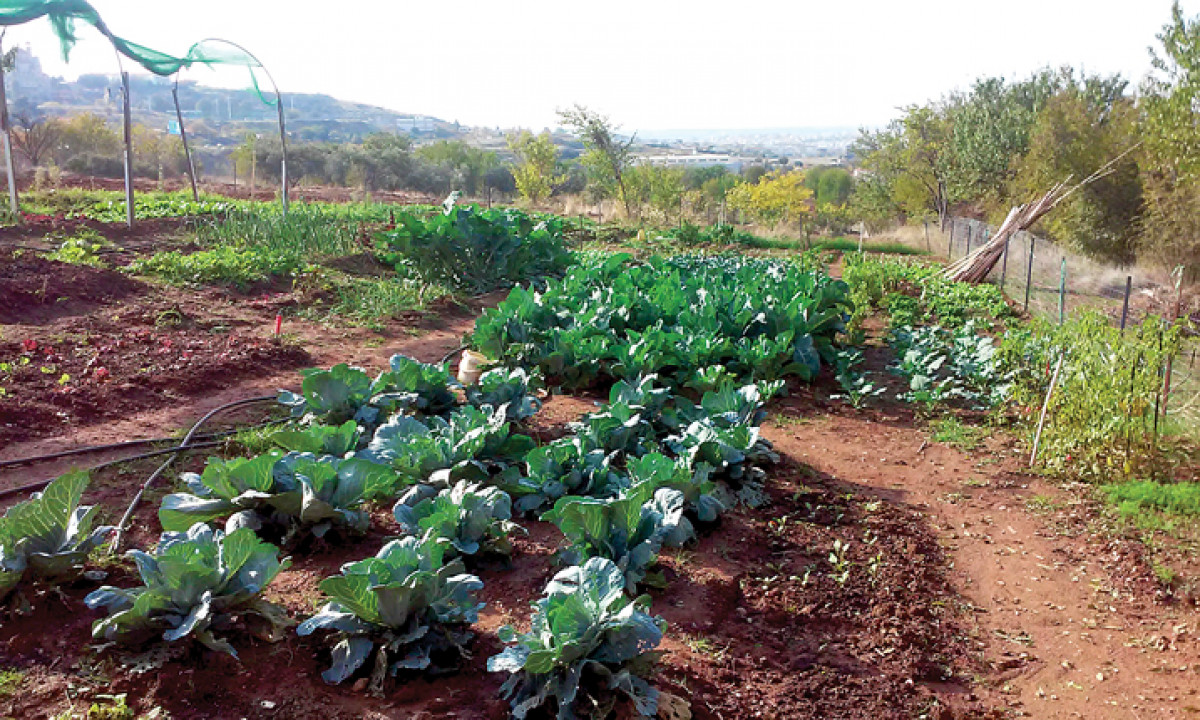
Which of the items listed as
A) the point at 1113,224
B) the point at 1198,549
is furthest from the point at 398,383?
the point at 1113,224

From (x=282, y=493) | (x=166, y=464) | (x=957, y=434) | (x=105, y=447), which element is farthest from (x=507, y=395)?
(x=957, y=434)

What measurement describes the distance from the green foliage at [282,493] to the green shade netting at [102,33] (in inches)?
373

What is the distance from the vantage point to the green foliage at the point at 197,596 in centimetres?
268

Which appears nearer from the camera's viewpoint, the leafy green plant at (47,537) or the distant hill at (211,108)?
the leafy green plant at (47,537)

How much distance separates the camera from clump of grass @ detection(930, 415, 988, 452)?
18.6 feet

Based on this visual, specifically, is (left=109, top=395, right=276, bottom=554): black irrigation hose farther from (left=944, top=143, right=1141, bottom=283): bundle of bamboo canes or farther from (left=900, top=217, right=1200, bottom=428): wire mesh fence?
(left=944, top=143, right=1141, bottom=283): bundle of bamboo canes

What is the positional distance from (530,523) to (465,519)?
2.22 feet

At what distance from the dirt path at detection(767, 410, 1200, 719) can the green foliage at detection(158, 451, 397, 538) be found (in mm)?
2609

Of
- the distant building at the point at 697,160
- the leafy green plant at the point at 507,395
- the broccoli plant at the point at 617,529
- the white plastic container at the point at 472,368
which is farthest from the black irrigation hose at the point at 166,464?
the distant building at the point at 697,160

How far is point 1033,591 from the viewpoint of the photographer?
379 cm

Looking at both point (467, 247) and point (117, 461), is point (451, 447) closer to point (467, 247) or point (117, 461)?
point (117, 461)

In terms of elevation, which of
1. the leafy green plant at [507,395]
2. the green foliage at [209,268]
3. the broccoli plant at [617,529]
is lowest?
the broccoli plant at [617,529]

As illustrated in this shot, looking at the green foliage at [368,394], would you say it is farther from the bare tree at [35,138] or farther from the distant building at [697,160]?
the distant building at [697,160]

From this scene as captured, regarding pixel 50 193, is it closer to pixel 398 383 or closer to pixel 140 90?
pixel 398 383
